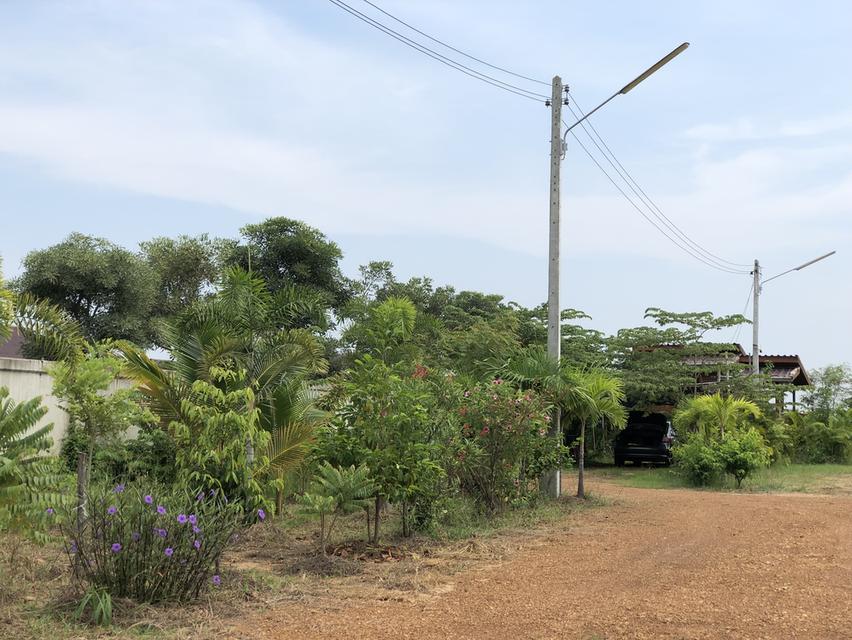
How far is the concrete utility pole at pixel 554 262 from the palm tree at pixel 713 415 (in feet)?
19.3

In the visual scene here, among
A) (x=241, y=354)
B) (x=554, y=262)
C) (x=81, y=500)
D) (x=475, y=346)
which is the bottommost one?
(x=81, y=500)

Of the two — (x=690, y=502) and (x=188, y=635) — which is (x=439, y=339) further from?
(x=188, y=635)

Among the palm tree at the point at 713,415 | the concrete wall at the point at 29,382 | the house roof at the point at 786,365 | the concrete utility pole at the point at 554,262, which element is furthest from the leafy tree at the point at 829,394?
the concrete wall at the point at 29,382

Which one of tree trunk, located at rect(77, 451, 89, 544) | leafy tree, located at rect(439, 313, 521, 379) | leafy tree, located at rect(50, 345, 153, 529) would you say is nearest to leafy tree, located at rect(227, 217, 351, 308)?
leafy tree, located at rect(439, 313, 521, 379)

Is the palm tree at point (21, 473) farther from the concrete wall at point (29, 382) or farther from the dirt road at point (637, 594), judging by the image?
the concrete wall at point (29, 382)

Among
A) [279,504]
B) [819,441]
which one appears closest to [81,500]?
[279,504]

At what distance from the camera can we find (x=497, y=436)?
453 inches

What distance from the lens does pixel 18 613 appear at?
5.87 meters

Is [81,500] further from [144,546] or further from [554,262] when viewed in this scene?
[554,262]

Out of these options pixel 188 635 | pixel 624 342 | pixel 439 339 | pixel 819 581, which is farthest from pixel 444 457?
pixel 624 342

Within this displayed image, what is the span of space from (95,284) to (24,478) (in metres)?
20.3

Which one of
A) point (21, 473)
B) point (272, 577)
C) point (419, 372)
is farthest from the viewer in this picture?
point (419, 372)

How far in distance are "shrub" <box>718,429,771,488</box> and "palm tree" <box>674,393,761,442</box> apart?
0.77 meters

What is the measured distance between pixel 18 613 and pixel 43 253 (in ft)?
70.2
